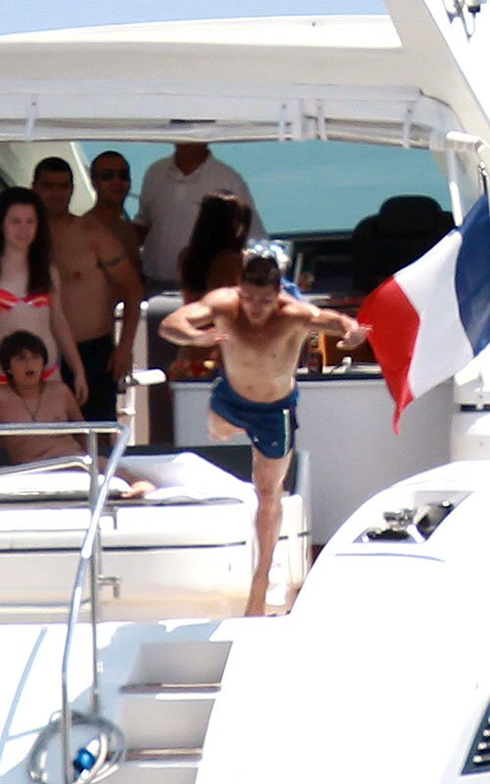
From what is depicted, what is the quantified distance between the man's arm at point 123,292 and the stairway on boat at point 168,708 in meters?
2.59

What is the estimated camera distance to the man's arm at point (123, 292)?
23.9 feet

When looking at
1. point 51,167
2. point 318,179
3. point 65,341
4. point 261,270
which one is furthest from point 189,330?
point 318,179

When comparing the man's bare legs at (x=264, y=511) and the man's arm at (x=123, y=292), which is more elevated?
the man's arm at (x=123, y=292)

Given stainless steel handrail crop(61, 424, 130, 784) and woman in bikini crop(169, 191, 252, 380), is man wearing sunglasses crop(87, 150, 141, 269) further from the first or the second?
stainless steel handrail crop(61, 424, 130, 784)

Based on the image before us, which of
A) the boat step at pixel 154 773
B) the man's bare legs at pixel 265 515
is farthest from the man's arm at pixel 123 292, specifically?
the boat step at pixel 154 773

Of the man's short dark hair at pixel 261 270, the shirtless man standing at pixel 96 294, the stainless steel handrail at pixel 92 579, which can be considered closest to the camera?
the stainless steel handrail at pixel 92 579

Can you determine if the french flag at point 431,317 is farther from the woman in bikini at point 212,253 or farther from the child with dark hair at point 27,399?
the woman in bikini at point 212,253

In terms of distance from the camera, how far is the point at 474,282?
5746 millimetres

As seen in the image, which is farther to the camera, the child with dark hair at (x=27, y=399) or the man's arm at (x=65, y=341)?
the man's arm at (x=65, y=341)

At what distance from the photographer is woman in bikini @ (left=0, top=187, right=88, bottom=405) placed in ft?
21.7

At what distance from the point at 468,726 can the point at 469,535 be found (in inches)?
24.0

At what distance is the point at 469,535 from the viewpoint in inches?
180

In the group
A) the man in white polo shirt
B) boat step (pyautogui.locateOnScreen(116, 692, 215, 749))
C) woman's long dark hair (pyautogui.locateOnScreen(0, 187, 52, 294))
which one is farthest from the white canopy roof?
boat step (pyautogui.locateOnScreen(116, 692, 215, 749))

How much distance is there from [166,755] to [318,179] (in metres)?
5.79
